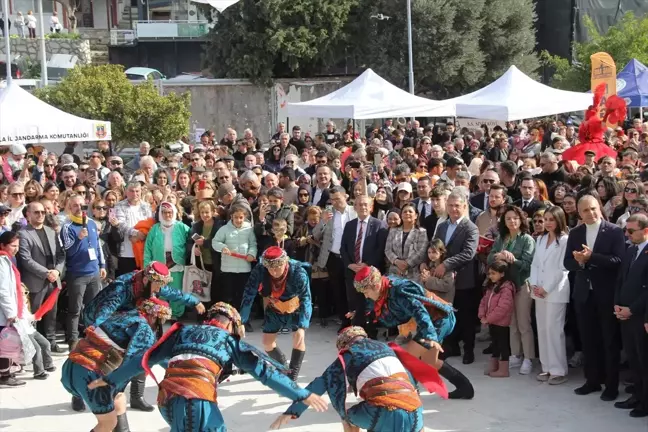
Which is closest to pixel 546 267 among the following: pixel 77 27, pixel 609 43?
pixel 609 43

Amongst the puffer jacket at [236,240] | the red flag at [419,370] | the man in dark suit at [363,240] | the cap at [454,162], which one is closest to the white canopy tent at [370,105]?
the cap at [454,162]

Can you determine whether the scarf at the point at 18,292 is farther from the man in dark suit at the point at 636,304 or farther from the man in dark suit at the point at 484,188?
the man in dark suit at the point at 636,304

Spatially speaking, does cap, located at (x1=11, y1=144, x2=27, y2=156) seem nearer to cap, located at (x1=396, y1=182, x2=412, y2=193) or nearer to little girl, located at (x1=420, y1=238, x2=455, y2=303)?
cap, located at (x1=396, y1=182, x2=412, y2=193)

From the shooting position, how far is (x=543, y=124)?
67.4 feet

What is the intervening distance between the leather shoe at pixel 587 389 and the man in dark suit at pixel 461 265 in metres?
1.32

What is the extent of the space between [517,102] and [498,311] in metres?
7.41

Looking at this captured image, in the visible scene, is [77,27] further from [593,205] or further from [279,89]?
[593,205]

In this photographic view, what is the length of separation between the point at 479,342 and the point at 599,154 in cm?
413

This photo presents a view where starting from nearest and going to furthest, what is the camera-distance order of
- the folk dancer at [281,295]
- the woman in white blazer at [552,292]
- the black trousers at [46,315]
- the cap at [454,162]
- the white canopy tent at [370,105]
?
the folk dancer at [281,295] < the woman in white blazer at [552,292] < the black trousers at [46,315] < the cap at [454,162] < the white canopy tent at [370,105]

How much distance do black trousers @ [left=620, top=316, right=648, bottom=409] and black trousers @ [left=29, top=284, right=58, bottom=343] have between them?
5.66 metres

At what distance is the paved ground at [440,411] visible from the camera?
762 centimetres

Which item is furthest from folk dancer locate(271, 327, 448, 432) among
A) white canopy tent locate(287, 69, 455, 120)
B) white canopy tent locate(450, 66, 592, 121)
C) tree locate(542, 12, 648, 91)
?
tree locate(542, 12, 648, 91)

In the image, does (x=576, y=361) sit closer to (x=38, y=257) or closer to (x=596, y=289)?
(x=596, y=289)

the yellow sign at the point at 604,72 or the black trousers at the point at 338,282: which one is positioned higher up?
the yellow sign at the point at 604,72
